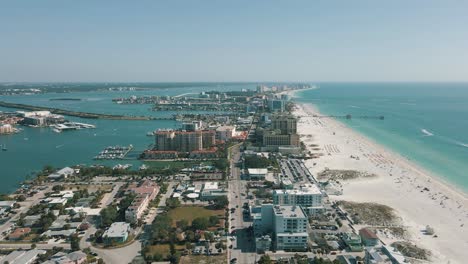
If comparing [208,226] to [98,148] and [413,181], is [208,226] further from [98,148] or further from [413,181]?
[98,148]

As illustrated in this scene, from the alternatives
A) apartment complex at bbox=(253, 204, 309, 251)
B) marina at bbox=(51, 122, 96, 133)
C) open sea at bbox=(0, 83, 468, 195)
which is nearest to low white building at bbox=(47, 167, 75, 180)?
open sea at bbox=(0, 83, 468, 195)

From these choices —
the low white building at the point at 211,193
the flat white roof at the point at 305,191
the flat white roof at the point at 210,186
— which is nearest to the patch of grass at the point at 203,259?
the flat white roof at the point at 305,191

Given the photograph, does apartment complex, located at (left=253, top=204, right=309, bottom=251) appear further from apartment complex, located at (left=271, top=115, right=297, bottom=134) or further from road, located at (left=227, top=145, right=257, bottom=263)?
apartment complex, located at (left=271, top=115, right=297, bottom=134)

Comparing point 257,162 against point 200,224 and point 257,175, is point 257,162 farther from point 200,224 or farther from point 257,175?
point 200,224

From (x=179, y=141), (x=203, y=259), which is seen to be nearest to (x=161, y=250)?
(x=203, y=259)

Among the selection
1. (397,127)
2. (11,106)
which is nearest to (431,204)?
(397,127)
